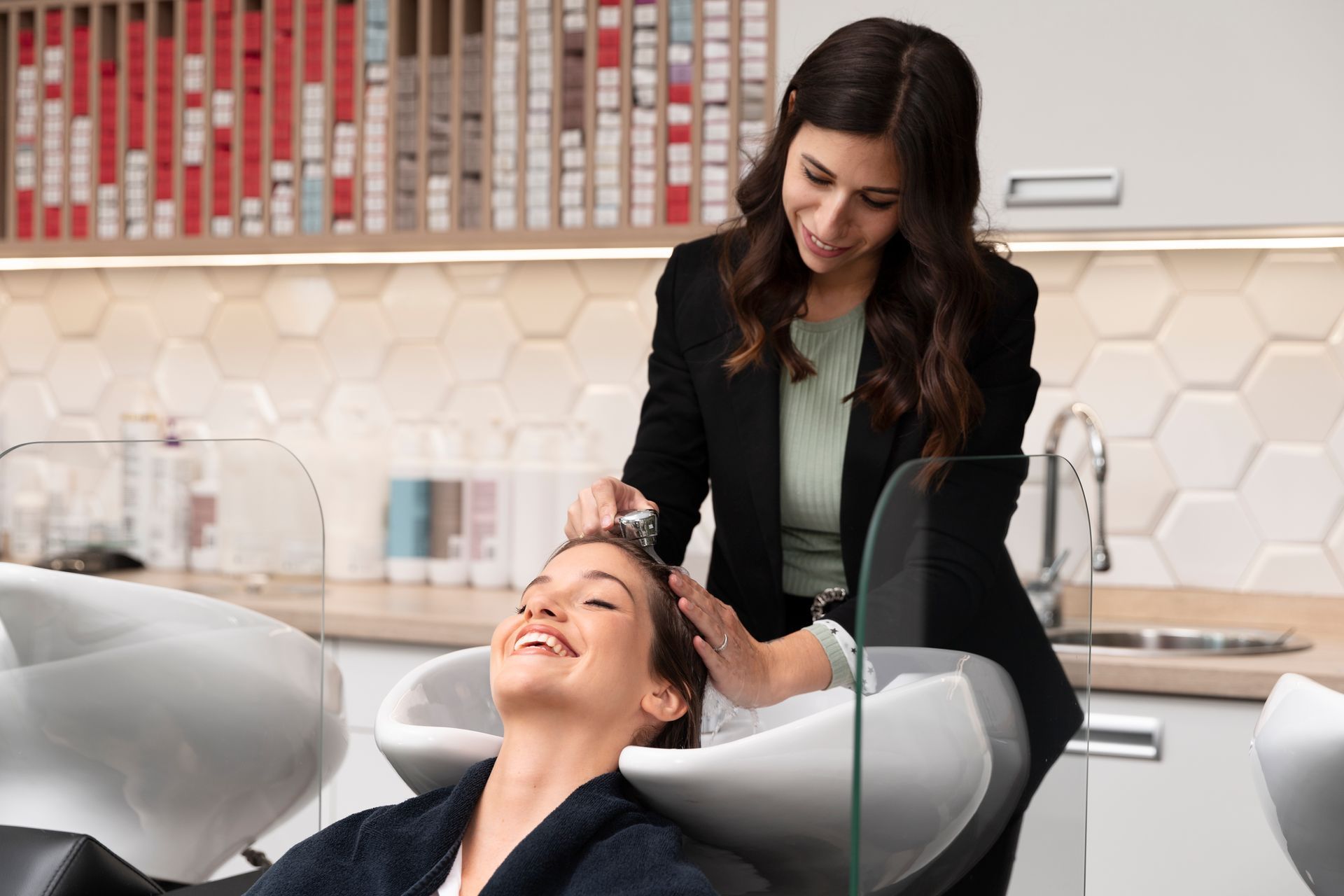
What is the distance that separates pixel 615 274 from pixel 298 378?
0.71 m

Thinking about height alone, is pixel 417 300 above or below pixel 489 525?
A: above

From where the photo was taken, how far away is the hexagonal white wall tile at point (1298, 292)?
6.92 feet

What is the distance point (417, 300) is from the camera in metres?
2.57

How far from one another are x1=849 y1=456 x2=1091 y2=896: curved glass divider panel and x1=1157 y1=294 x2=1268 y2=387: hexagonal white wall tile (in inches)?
58.6

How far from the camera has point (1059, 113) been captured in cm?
194

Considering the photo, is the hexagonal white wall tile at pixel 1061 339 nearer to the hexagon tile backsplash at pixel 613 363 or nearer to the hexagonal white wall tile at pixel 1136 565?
the hexagon tile backsplash at pixel 613 363

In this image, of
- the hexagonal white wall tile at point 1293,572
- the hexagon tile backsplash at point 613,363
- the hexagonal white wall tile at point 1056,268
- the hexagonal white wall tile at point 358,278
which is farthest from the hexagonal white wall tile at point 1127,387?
the hexagonal white wall tile at point 358,278

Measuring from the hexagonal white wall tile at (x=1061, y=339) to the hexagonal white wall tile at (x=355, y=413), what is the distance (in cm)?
127

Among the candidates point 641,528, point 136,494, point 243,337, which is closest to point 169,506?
point 136,494

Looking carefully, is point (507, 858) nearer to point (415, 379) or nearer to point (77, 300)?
point (415, 379)

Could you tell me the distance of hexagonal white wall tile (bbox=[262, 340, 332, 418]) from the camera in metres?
2.62

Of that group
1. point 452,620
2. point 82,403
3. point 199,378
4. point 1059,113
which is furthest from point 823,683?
point 82,403

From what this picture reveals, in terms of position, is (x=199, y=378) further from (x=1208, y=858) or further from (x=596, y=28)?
(x=1208, y=858)

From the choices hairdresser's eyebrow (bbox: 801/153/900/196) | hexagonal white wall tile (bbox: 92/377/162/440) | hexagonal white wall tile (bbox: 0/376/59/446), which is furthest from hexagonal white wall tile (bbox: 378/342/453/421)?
hairdresser's eyebrow (bbox: 801/153/900/196)
